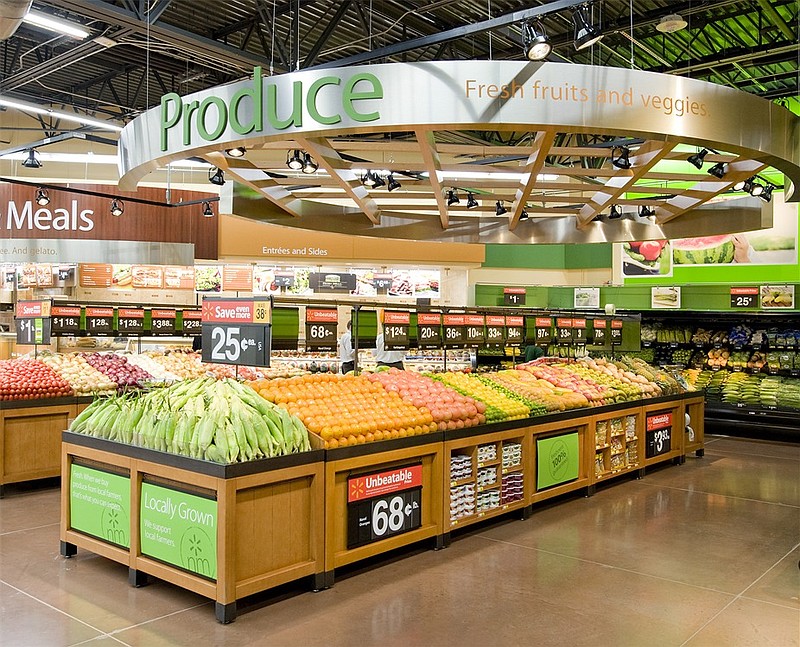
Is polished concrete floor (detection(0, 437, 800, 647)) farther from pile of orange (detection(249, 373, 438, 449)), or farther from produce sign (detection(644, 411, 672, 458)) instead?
produce sign (detection(644, 411, 672, 458))

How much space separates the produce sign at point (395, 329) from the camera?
6.91m

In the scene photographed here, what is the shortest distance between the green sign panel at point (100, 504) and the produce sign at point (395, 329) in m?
2.90

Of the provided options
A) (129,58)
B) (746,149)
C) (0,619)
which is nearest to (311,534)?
(0,619)

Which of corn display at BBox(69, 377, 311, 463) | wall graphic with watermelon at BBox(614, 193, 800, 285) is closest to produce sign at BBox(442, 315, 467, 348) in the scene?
corn display at BBox(69, 377, 311, 463)

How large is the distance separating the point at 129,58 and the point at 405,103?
1080 centimetres

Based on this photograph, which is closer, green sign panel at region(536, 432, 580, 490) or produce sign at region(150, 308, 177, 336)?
green sign panel at region(536, 432, 580, 490)

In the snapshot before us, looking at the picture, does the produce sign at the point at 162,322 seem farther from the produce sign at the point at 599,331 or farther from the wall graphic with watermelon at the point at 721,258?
the wall graphic with watermelon at the point at 721,258

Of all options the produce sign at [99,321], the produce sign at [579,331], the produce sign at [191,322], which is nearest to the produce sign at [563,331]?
the produce sign at [579,331]

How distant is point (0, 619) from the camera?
4.05 m

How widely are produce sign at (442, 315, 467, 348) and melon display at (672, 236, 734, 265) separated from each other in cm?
756

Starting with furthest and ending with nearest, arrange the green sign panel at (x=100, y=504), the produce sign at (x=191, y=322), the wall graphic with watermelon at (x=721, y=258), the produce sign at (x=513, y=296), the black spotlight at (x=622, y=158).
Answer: the produce sign at (x=513, y=296) → the wall graphic with watermelon at (x=721, y=258) → the produce sign at (x=191, y=322) → the black spotlight at (x=622, y=158) → the green sign panel at (x=100, y=504)

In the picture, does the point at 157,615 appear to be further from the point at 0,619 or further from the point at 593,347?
the point at 593,347

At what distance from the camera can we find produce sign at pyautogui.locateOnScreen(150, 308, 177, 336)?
999 centimetres

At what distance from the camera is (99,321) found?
934 cm
